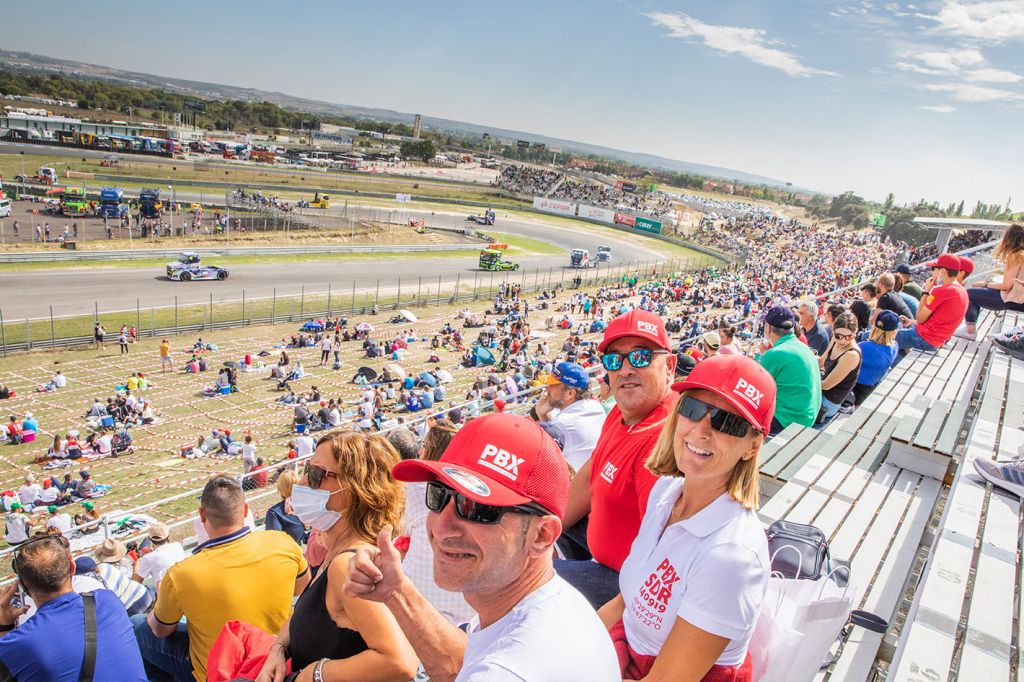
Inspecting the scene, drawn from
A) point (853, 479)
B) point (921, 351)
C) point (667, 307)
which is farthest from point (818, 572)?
point (667, 307)

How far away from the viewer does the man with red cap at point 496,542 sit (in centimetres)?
172

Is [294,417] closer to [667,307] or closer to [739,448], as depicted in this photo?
[739,448]

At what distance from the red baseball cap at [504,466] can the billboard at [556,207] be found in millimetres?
96599

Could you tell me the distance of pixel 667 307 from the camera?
40.6m

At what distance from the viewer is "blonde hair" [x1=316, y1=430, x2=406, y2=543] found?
9.91 feet

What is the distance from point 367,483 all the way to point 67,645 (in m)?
1.81

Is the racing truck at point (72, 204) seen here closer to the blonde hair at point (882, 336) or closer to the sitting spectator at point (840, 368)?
the blonde hair at point (882, 336)

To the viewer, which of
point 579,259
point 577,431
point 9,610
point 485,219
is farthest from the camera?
point 485,219

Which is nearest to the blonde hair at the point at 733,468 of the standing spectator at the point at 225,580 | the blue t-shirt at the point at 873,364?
the standing spectator at the point at 225,580

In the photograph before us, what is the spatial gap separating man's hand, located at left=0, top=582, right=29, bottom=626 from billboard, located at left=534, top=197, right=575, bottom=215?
9548cm

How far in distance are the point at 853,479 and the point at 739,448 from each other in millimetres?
3107

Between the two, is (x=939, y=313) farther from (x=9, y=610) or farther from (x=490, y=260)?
(x=490, y=260)

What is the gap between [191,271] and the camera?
34500 millimetres

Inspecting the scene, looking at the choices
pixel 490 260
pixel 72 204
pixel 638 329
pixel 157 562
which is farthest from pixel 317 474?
pixel 72 204
